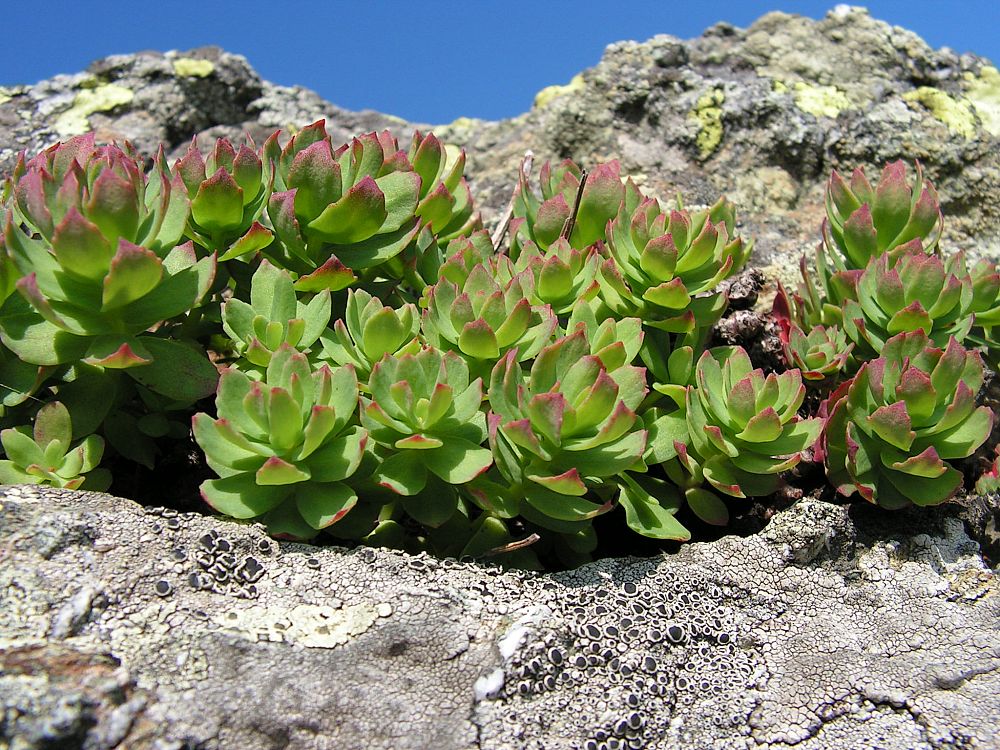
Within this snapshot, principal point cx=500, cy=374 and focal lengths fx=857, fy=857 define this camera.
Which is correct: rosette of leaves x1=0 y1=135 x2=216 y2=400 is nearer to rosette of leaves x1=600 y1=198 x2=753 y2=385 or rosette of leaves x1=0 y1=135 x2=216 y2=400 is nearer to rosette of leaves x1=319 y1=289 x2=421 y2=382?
rosette of leaves x1=319 y1=289 x2=421 y2=382

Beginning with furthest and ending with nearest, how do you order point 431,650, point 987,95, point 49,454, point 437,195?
point 987,95 → point 437,195 → point 49,454 → point 431,650

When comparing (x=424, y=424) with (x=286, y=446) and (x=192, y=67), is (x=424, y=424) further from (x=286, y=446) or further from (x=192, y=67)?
(x=192, y=67)

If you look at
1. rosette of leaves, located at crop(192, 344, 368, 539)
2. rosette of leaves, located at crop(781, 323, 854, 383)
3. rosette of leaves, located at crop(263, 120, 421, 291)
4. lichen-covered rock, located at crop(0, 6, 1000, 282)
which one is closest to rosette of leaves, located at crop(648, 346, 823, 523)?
rosette of leaves, located at crop(781, 323, 854, 383)

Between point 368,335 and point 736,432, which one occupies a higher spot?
point 368,335

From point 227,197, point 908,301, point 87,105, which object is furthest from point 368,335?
point 87,105

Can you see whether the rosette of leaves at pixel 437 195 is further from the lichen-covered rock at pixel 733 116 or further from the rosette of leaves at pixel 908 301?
the rosette of leaves at pixel 908 301

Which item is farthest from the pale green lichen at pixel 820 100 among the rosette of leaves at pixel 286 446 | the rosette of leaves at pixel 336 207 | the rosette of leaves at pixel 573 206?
the rosette of leaves at pixel 286 446

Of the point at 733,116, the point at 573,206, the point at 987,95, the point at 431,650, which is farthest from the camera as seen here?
the point at 987,95

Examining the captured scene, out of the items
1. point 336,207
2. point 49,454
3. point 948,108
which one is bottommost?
point 49,454
